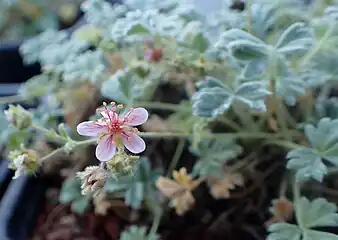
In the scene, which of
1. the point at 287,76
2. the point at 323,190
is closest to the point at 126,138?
the point at 287,76

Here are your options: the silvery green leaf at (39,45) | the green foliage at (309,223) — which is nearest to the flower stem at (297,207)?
the green foliage at (309,223)

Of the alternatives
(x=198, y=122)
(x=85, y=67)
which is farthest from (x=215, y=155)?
(x=85, y=67)

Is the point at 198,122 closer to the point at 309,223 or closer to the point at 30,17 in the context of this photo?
the point at 309,223

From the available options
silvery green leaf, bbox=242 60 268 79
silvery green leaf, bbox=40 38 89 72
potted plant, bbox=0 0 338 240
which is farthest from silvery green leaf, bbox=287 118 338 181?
silvery green leaf, bbox=40 38 89 72

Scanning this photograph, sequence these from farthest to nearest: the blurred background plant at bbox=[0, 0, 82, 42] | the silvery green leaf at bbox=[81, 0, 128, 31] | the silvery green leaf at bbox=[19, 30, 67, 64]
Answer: the blurred background plant at bbox=[0, 0, 82, 42] < the silvery green leaf at bbox=[19, 30, 67, 64] < the silvery green leaf at bbox=[81, 0, 128, 31]

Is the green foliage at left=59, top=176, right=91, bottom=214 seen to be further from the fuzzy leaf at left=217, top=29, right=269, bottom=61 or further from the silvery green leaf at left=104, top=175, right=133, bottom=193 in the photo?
the fuzzy leaf at left=217, top=29, right=269, bottom=61

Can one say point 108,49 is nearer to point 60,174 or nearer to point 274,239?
point 60,174

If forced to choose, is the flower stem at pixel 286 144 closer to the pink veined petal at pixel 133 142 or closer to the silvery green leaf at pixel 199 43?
the silvery green leaf at pixel 199 43
